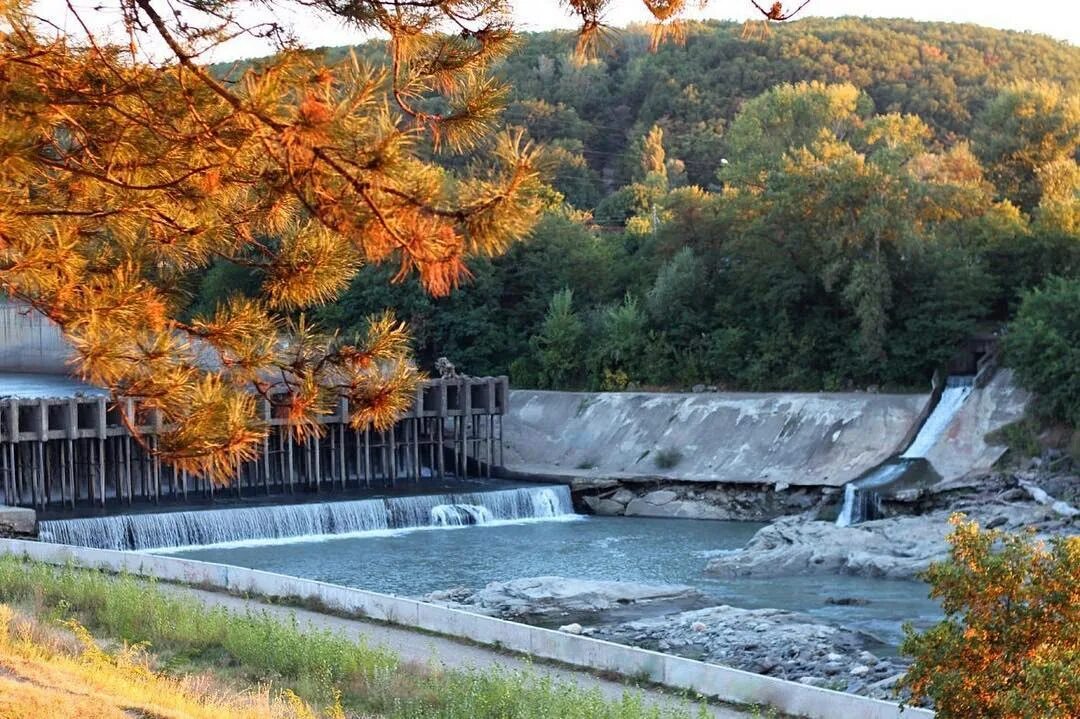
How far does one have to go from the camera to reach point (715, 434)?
4319 centimetres

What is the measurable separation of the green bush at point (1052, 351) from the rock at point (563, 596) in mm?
14463

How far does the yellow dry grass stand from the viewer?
497 inches

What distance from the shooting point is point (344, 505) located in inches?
1474

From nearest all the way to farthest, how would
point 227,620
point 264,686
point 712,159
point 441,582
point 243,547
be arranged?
point 264,686, point 227,620, point 441,582, point 243,547, point 712,159

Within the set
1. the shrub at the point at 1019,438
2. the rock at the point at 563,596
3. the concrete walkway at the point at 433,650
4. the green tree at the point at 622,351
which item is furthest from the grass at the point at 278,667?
the green tree at the point at 622,351

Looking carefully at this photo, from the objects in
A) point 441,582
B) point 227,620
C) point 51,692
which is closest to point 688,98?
point 441,582

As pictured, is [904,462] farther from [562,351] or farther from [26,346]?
[26,346]

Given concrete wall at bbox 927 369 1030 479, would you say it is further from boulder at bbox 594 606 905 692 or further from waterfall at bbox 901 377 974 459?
boulder at bbox 594 606 905 692

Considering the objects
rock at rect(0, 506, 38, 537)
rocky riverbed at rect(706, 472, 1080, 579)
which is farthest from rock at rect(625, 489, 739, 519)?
rock at rect(0, 506, 38, 537)

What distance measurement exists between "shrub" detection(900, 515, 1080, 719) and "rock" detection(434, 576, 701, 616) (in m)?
14.2

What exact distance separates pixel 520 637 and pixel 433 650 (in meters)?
1.37

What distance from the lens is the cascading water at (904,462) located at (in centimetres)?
3731

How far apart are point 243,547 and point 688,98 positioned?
219 ft

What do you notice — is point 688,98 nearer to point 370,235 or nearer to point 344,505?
point 344,505
